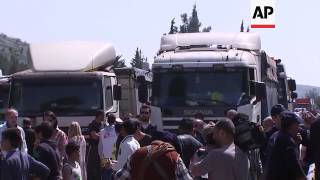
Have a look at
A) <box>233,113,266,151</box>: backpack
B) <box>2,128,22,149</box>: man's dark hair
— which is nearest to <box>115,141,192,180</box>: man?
<box>233,113,266,151</box>: backpack

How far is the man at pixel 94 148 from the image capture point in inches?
672

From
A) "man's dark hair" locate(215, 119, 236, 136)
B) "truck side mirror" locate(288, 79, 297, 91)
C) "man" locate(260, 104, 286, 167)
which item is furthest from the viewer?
"truck side mirror" locate(288, 79, 297, 91)

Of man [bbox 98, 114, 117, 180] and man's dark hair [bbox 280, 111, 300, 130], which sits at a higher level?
man's dark hair [bbox 280, 111, 300, 130]

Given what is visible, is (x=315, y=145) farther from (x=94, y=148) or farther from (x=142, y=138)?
(x=94, y=148)

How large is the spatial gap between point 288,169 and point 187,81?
32.5 ft

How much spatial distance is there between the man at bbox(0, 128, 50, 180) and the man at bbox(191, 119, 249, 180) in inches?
89.9

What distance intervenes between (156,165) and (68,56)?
42.1 ft

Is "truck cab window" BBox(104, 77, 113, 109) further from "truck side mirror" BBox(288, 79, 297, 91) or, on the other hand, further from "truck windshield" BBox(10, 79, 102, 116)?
"truck side mirror" BBox(288, 79, 297, 91)

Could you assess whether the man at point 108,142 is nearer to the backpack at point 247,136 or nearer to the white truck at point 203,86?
the white truck at point 203,86

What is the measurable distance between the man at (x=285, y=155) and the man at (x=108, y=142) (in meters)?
6.08

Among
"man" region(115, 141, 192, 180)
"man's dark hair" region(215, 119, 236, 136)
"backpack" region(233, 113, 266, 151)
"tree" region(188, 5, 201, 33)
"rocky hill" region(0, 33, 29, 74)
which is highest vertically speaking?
"man's dark hair" region(215, 119, 236, 136)

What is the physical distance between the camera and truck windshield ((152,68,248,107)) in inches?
765

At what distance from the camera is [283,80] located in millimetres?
30062

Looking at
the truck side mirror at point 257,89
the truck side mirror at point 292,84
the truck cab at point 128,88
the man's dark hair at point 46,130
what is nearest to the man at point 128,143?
the man's dark hair at point 46,130
